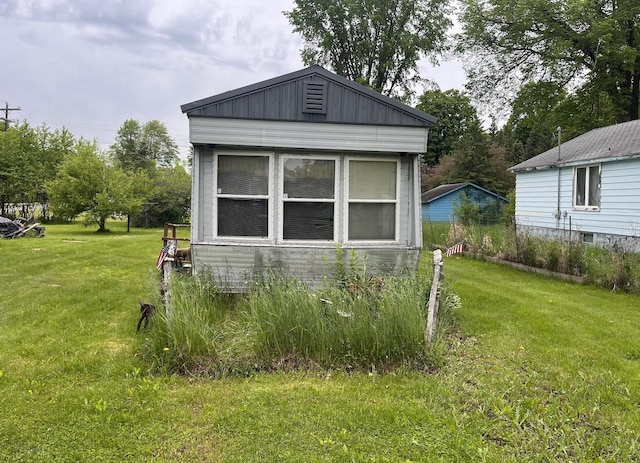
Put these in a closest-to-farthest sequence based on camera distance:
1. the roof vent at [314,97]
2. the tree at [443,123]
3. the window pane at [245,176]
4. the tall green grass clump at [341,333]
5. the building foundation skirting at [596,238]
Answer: the tall green grass clump at [341,333], the roof vent at [314,97], the window pane at [245,176], the building foundation skirting at [596,238], the tree at [443,123]

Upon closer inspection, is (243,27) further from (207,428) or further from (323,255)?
(207,428)

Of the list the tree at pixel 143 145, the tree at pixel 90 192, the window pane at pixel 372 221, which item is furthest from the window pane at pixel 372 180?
the tree at pixel 143 145

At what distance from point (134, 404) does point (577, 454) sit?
2967mm

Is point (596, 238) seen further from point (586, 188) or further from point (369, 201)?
point (369, 201)

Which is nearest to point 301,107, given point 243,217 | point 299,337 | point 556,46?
point 243,217

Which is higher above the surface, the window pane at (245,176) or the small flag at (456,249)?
the window pane at (245,176)

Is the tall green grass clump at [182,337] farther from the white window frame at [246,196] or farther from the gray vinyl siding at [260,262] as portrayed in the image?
the white window frame at [246,196]

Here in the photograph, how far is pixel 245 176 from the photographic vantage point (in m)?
5.98

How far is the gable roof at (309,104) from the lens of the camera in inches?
224

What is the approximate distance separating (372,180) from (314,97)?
1.36 metres

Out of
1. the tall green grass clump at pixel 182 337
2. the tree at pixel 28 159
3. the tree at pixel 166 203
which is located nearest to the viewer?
the tall green grass clump at pixel 182 337

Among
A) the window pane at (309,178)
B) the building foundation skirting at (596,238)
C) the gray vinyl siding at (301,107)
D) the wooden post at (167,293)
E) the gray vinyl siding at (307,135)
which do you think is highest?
the gray vinyl siding at (301,107)

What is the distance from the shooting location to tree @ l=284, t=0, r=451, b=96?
29.0 m

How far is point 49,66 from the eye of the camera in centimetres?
1327
